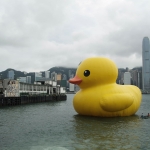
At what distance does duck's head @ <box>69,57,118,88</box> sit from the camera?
23.6 meters

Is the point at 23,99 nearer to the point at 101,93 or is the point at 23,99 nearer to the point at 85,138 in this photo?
the point at 101,93

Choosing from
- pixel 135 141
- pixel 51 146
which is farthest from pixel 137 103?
pixel 51 146

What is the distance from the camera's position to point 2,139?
16109mm

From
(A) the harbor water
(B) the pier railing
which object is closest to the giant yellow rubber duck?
(A) the harbor water

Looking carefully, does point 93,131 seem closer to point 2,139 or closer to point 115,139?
point 115,139

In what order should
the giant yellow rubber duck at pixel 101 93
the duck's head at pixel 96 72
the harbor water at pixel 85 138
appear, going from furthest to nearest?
the duck's head at pixel 96 72 < the giant yellow rubber duck at pixel 101 93 < the harbor water at pixel 85 138

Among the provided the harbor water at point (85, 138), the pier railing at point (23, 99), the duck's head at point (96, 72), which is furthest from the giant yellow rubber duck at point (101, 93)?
the pier railing at point (23, 99)

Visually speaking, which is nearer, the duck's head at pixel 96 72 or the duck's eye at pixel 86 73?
the duck's head at pixel 96 72

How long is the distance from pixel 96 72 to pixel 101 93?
2.16m

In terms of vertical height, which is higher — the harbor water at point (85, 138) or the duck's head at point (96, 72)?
the duck's head at point (96, 72)

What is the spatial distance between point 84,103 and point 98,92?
5.64 ft

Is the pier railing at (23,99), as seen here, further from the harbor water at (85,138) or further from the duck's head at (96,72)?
the harbor water at (85,138)

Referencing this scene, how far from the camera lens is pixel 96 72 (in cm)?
2355

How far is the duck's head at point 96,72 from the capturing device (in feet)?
77.4
